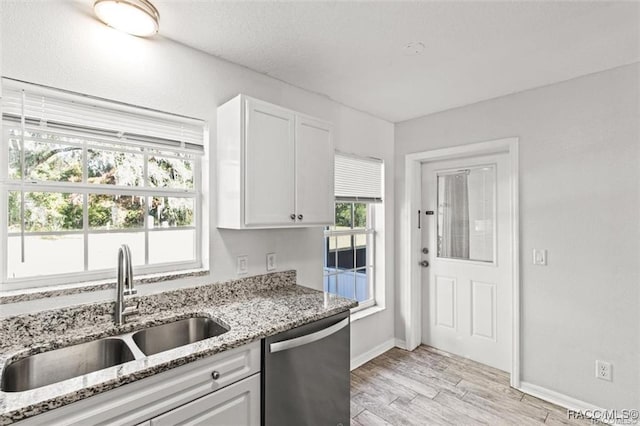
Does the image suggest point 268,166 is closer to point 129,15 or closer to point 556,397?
point 129,15

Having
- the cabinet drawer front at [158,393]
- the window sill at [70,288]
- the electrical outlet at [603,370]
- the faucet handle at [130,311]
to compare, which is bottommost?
the electrical outlet at [603,370]

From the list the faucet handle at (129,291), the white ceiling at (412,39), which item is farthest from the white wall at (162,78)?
the faucet handle at (129,291)

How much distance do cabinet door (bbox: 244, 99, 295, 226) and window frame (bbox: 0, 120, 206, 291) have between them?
0.40 metres

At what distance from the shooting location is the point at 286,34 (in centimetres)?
181

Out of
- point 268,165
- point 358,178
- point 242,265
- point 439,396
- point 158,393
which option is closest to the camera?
point 158,393

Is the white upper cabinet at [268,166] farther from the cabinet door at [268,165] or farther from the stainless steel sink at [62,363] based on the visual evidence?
the stainless steel sink at [62,363]

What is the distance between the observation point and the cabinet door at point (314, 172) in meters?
2.12

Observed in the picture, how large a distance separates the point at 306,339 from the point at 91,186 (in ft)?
4.60

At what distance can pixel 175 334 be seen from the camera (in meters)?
1.71

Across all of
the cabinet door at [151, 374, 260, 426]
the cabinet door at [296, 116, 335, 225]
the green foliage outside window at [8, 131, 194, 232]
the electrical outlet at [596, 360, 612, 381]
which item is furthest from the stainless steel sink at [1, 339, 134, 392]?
the electrical outlet at [596, 360, 612, 381]

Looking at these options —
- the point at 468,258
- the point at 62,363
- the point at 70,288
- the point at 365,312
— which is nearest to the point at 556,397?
the point at 468,258

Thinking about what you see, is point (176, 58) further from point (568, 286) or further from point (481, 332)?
point (481, 332)

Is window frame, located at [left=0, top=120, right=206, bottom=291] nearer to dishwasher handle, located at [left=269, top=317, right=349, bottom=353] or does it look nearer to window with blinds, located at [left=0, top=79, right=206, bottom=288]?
window with blinds, located at [left=0, top=79, right=206, bottom=288]

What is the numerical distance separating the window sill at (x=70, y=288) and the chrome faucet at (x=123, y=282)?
0.41 feet
